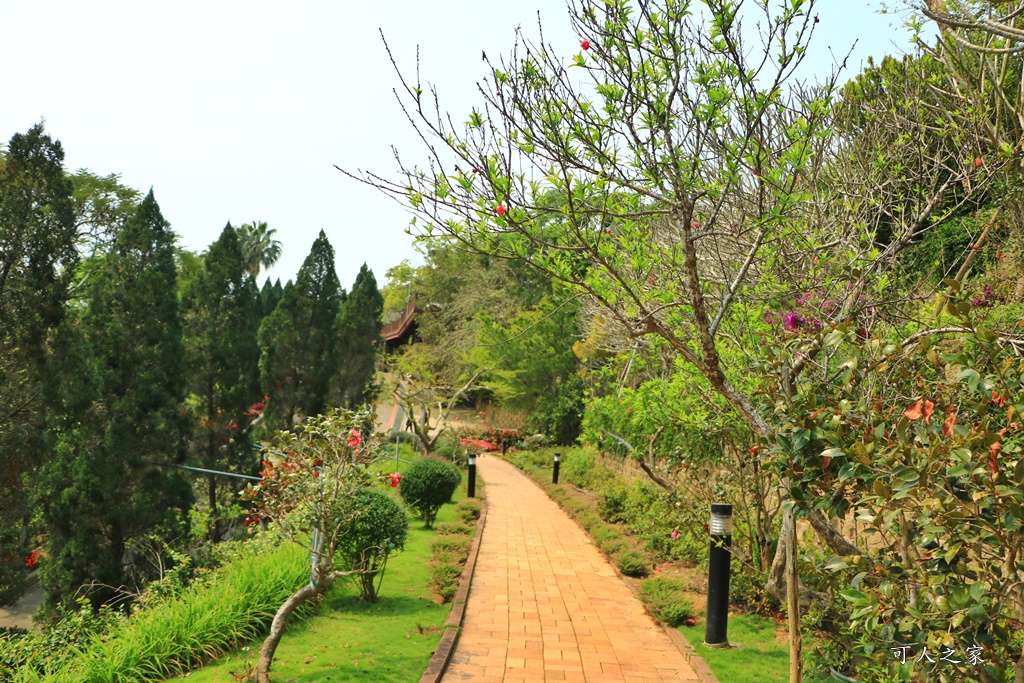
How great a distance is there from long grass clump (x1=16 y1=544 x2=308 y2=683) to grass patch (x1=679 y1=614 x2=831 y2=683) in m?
3.79

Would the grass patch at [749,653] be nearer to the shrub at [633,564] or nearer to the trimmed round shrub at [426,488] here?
the shrub at [633,564]

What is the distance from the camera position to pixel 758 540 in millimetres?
7949

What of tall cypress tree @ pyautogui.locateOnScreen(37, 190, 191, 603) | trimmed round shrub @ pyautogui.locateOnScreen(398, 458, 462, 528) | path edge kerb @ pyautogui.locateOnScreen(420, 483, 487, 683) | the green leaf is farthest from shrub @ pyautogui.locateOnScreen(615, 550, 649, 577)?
tall cypress tree @ pyautogui.locateOnScreen(37, 190, 191, 603)

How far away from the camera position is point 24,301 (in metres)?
12.8

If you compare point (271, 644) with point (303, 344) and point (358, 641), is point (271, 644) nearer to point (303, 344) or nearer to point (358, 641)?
point (358, 641)

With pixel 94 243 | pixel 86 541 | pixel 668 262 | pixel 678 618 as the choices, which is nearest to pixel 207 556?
pixel 86 541

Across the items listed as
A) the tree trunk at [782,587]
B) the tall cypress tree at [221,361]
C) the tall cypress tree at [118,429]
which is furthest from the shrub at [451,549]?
the tall cypress tree at [221,361]

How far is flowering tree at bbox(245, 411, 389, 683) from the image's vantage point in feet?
20.5

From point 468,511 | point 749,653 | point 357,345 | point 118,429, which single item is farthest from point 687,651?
point 357,345

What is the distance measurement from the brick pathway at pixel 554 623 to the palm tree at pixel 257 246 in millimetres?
51273

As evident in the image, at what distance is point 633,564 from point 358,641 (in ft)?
13.7

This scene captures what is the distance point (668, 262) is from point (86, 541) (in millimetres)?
11250

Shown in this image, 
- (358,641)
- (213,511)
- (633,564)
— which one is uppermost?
(633,564)

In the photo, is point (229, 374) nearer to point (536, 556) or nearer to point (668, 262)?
point (536, 556)
